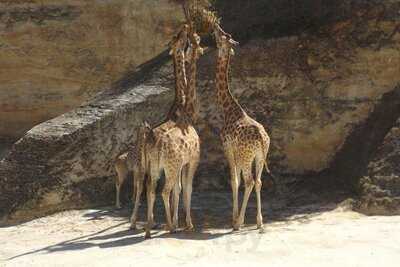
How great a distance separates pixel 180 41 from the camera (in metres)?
10.7

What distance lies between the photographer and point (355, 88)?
1300 cm

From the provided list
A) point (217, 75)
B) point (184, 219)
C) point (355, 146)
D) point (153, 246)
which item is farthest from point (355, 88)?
point (153, 246)

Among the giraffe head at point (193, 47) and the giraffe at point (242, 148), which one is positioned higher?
the giraffe head at point (193, 47)

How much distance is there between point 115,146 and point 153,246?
342cm

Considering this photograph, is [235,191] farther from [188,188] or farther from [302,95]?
[302,95]

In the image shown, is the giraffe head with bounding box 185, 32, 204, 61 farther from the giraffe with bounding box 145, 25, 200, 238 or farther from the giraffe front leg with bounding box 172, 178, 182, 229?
the giraffe front leg with bounding box 172, 178, 182, 229

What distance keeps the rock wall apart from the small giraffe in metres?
6.11

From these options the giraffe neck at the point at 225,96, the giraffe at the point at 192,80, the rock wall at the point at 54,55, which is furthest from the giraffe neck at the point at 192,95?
the rock wall at the point at 54,55

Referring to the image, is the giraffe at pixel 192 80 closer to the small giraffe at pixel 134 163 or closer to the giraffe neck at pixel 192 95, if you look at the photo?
the giraffe neck at pixel 192 95

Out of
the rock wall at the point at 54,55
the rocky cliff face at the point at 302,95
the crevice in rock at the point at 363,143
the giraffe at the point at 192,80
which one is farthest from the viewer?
the rock wall at the point at 54,55

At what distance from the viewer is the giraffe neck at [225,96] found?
34.5 ft

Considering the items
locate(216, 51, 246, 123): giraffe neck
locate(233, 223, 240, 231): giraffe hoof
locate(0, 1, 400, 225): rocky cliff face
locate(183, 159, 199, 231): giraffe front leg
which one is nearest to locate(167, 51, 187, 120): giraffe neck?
locate(216, 51, 246, 123): giraffe neck

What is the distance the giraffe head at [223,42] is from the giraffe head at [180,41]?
1.50 feet

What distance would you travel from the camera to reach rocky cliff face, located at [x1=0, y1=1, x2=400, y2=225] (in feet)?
40.7
